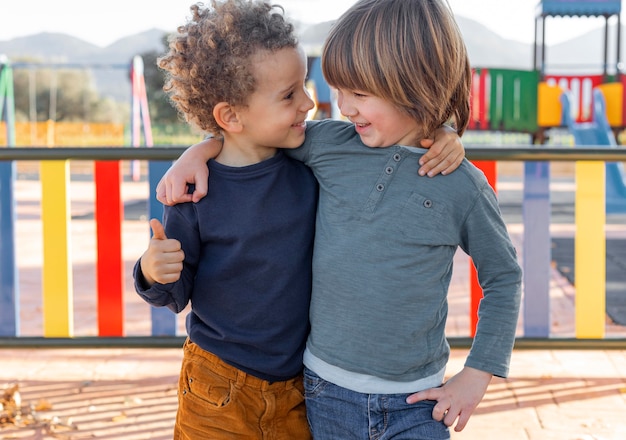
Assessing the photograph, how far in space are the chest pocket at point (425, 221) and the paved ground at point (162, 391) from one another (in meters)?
1.78

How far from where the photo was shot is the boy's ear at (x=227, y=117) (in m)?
1.98

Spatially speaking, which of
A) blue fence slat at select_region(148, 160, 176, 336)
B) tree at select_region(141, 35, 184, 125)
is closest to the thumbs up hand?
blue fence slat at select_region(148, 160, 176, 336)

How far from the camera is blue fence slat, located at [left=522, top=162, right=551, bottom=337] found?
381 cm

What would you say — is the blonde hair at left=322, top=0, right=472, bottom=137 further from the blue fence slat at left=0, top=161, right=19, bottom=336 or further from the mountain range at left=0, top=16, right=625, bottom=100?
the mountain range at left=0, top=16, right=625, bottom=100

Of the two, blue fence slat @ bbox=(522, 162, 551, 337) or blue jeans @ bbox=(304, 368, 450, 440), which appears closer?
blue jeans @ bbox=(304, 368, 450, 440)

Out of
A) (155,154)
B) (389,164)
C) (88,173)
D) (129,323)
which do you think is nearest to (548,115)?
(88,173)

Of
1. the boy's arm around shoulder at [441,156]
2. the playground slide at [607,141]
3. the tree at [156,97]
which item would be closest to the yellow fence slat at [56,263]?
the boy's arm around shoulder at [441,156]

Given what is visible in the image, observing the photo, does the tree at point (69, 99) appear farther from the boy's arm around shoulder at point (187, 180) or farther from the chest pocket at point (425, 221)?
the chest pocket at point (425, 221)

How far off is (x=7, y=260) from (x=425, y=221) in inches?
104

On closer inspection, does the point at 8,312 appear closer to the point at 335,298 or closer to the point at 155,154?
the point at 155,154

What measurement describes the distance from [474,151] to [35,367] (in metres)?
2.43

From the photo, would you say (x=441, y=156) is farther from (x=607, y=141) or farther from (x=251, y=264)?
(x=607, y=141)

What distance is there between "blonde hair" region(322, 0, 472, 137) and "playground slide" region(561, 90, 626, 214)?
4714mm

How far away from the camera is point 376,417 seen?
73.6 inches
